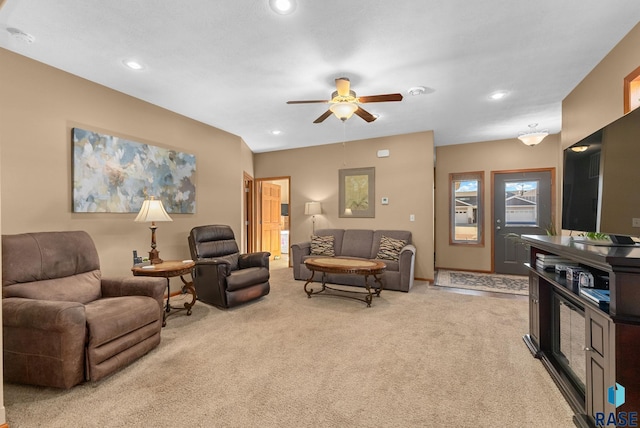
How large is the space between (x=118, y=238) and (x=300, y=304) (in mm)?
2417

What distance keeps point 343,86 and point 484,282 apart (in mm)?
4270

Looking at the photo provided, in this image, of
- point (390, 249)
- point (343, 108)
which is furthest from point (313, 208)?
point (343, 108)

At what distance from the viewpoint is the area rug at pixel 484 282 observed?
472cm

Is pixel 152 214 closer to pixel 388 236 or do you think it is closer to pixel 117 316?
pixel 117 316

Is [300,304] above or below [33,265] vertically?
below

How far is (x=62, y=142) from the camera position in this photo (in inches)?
120

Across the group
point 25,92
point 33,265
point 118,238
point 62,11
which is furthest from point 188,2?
point 118,238

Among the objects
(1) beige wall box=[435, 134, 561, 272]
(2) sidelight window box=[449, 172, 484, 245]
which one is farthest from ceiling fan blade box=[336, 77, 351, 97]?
(2) sidelight window box=[449, 172, 484, 245]

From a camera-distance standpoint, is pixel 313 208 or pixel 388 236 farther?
pixel 313 208

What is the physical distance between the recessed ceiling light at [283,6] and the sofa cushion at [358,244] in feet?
13.1

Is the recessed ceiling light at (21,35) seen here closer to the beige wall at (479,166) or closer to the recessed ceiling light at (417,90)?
the recessed ceiling light at (417,90)

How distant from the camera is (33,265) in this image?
235 centimetres

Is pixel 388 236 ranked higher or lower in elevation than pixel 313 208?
lower

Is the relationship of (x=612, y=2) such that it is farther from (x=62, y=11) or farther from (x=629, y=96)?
(x=62, y=11)
